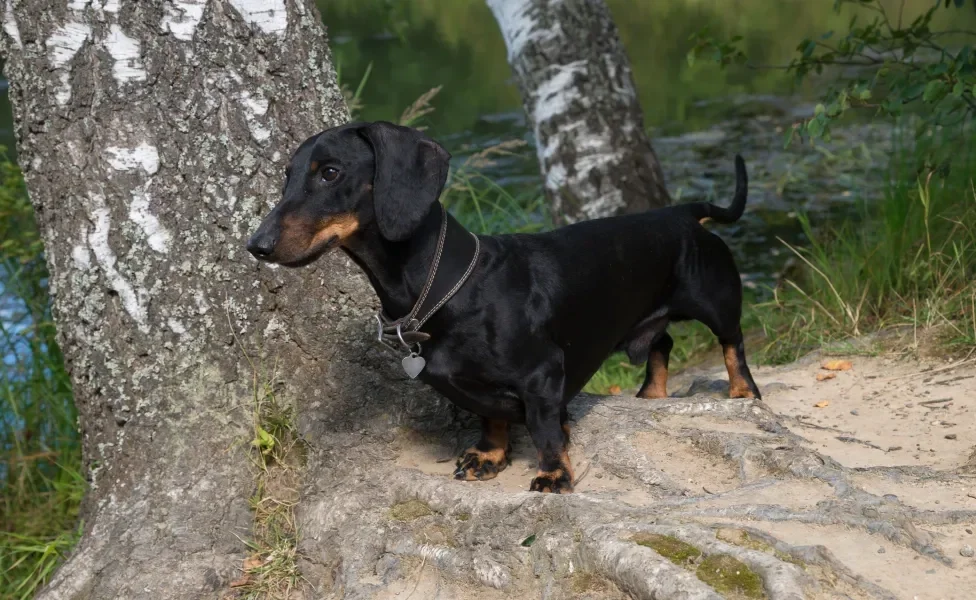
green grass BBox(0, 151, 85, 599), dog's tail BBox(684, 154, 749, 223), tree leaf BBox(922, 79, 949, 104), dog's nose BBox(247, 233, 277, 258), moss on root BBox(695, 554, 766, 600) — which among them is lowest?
green grass BBox(0, 151, 85, 599)

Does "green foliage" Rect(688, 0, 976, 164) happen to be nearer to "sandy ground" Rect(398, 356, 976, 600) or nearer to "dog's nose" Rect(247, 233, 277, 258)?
"sandy ground" Rect(398, 356, 976, 600)

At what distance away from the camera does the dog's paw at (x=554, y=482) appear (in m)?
3.20

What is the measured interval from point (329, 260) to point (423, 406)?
1.97 ft

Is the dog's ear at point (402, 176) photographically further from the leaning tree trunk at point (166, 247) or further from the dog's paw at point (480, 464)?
the dog's paw at point (480, 464)

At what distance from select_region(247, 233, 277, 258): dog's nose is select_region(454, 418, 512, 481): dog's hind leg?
106 cm

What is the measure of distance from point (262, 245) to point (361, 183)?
0.36m

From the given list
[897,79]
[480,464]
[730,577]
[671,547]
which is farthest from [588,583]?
[897,79]

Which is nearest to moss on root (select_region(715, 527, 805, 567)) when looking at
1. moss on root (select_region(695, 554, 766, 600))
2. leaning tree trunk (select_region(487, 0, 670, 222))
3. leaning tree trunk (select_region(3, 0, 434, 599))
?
moss on root (select_region(695, 554, 766, 600))

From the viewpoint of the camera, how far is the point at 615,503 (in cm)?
295

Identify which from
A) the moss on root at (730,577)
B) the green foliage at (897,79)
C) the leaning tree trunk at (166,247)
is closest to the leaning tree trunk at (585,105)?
the green foliage at (897,79)

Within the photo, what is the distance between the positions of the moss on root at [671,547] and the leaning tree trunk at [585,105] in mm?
3761

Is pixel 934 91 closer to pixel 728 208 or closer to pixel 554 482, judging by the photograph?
pixel 728 208

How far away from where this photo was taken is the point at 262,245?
273cm

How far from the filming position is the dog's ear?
2.89 m
